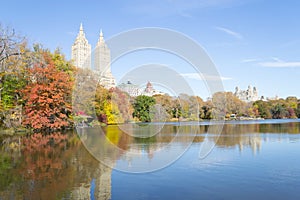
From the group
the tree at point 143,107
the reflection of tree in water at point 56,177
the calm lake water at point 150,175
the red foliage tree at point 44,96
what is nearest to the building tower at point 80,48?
the tree at point 143,107

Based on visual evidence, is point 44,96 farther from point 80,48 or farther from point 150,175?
point 80,48

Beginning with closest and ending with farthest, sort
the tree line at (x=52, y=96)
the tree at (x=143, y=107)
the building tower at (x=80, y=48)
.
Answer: the tree line at (x=52, y=96) → the tree at (x=143, y=107) → the building tower at (x=80, y=48)

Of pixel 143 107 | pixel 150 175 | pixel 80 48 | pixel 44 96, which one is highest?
pixel 80 48

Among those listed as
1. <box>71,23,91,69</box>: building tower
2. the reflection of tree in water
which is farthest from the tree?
<box>71,23,91,69</box>: building tower

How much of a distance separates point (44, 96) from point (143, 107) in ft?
80.7

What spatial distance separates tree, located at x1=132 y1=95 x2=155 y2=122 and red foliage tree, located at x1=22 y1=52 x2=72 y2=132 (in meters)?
20.6

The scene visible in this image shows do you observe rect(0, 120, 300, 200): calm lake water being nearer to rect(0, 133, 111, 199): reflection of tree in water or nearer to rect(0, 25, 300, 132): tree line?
→ rect(0, 133, 111, 199): reflection of tree in water

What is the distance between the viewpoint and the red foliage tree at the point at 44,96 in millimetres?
24250

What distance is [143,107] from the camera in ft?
156

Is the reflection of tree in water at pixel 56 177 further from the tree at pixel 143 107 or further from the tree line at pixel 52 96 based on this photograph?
the tree at pixel 143 107

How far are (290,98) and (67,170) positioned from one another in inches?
3264

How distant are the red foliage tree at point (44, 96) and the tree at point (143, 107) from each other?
67.6ft

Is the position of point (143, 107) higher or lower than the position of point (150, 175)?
higher

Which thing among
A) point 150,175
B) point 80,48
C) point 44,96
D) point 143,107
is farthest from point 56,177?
point 80,48
